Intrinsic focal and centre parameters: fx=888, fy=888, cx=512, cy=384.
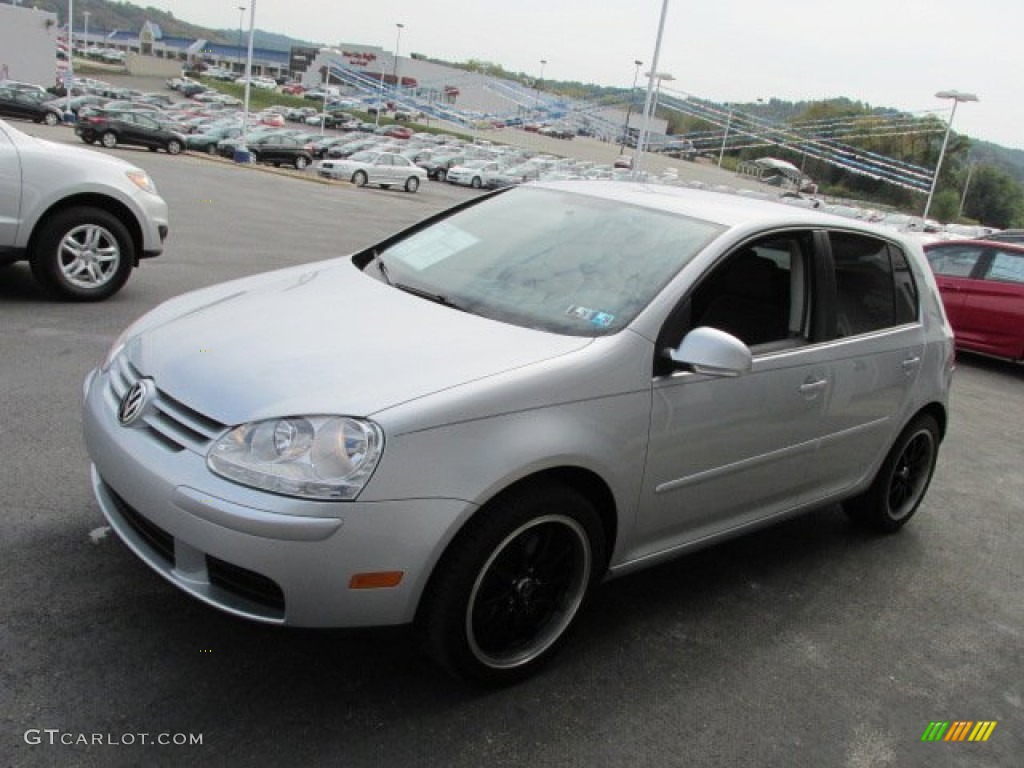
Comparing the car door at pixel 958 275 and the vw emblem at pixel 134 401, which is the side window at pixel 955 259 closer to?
the car door at pixel 958 275

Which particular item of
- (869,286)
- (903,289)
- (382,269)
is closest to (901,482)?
(903,289)

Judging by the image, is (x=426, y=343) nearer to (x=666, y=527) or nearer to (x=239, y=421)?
(x=239, y=421)

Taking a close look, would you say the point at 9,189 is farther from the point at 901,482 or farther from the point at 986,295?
the point at 986,295

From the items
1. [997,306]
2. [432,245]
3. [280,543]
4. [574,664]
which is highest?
[432,245]

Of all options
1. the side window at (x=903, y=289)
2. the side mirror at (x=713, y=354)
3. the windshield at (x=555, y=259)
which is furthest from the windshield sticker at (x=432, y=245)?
the side window at (x=903, y=289)

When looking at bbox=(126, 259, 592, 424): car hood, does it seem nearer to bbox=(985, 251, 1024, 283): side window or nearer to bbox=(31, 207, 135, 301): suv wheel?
bbox=(31, 207, 135, 301): suv wheel

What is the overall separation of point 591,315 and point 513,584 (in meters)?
0.97

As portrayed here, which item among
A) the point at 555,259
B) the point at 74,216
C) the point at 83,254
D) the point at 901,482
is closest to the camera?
the point at 555,259

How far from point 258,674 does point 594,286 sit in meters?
1.75

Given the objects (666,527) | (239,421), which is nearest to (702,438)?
(666,527)

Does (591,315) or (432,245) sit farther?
(432,245)

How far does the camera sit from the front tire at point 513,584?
2.57m

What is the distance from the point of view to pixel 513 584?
9.20 feet

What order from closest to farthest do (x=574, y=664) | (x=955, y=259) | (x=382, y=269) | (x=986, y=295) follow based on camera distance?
(x=574, y=664) → (x=382, y=269) → (x=986, y=295) → (x=955, y=259)
